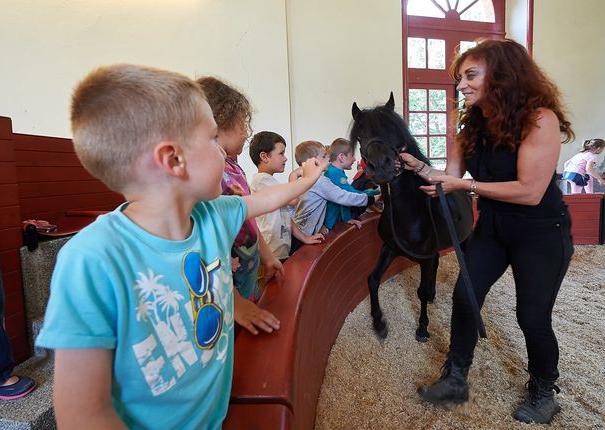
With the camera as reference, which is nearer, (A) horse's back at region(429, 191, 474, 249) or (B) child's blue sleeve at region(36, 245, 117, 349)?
(B) child's blue sleeve at region(36, 245, 117, 349)

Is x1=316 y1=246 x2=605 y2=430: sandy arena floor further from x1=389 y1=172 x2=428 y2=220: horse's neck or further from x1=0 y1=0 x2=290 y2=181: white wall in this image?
x1=0 y1=0 x2=290 y2=181: white wall

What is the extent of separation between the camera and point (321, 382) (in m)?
2.01

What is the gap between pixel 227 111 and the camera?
1.30m

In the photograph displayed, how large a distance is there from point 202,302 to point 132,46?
4964mm

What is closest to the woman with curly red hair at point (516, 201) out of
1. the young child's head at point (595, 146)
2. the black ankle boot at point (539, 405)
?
the black ankle boot at point (539, 405)

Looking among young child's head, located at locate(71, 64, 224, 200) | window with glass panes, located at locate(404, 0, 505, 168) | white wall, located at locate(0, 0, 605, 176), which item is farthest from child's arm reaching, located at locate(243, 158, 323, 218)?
window with glass panes, located at locate(404, 0, 505, 168)

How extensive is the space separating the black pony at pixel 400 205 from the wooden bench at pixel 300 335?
0.34m

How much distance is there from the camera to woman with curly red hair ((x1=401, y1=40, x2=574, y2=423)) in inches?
62.5

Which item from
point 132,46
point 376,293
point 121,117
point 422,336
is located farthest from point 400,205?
point 132,46

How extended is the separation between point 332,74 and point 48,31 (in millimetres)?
3591

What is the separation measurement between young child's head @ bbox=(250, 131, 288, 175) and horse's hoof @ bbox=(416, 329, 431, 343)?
152 cm

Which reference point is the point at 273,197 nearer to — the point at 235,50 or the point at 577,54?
the point at 235,50

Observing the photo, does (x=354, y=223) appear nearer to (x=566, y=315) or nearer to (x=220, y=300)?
(x=566, y=315)

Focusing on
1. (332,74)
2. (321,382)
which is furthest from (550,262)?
(332,74)
